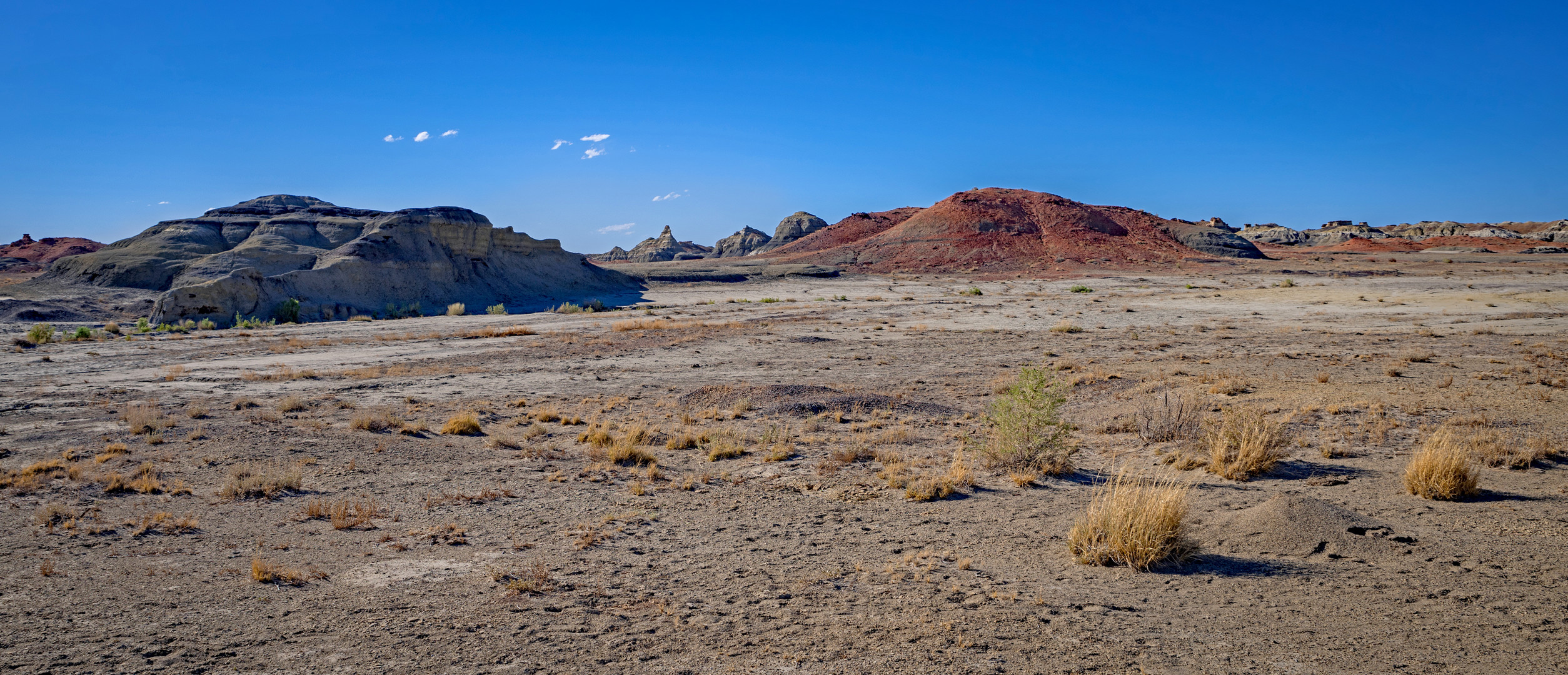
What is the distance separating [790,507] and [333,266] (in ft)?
124

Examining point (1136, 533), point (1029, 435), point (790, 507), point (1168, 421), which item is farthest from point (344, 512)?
point (1168, 421)

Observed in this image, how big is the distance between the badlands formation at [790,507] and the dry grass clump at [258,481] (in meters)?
0.03

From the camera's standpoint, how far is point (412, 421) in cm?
1167

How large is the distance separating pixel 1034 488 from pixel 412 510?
5.93m

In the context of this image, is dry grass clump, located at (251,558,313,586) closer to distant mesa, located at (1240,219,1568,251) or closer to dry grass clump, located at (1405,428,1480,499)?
dry grass clump, located at (1405,428,1480,499)

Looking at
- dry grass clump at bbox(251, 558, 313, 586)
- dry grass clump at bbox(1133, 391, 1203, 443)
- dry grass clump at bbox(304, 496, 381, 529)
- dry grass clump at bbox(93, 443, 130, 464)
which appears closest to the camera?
dry grass clump at bbox(251, 558, 313, 586)

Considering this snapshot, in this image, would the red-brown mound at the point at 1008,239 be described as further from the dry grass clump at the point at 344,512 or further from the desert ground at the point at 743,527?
the dry grass clump at the point at 344,512

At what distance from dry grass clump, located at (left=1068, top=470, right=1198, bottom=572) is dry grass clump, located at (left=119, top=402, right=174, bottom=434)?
448 inches

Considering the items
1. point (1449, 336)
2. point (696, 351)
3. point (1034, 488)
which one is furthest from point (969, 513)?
point (1449, 336)

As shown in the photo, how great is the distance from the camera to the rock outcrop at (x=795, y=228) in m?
104

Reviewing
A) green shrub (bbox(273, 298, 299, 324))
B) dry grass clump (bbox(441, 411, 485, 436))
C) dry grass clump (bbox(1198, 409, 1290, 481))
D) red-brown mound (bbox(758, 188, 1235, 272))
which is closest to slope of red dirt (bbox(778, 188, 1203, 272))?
red-brown mound (bbox(758, 188, 1235, 272))

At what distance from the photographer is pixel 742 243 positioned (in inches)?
4454

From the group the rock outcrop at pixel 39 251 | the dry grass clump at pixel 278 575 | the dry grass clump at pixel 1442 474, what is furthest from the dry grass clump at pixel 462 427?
the rock outcrop at pixel 39 251

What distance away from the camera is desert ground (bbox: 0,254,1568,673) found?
422 centimetres
